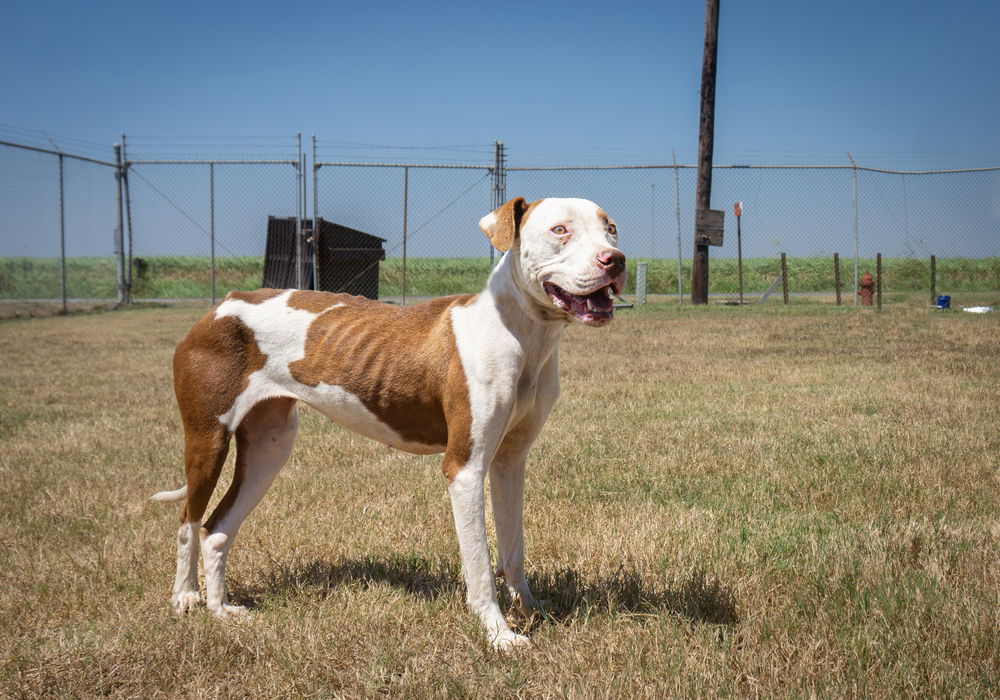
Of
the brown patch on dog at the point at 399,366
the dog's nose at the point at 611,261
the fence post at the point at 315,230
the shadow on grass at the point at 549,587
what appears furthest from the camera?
the fence post at the point at 315,230

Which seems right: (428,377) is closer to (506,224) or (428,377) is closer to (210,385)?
(506,224)

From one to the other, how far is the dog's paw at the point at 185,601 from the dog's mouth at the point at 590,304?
197 centimetres

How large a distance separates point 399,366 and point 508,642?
1108 mm

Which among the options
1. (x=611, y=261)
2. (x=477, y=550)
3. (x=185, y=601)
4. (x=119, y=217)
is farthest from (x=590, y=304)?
(x=119, y=217)

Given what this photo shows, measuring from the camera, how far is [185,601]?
11.4 ft

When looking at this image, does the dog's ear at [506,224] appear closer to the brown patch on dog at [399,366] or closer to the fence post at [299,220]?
the brown patch on dog at [399,366]

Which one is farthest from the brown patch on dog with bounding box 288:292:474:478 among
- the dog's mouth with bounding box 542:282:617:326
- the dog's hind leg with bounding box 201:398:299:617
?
the dog's mouth with bounding box 542:282:617:326

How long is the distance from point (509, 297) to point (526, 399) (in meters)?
0.39

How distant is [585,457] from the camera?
573 cm

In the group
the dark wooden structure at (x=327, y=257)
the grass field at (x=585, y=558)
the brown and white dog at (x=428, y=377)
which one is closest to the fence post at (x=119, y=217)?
the dark wooden structure at (x=327, y=257)

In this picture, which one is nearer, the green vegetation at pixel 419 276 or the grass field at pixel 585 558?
the grass field at pixel 585 558

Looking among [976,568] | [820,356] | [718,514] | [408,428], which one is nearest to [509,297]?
[408,428]

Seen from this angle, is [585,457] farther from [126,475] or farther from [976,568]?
[126,475]

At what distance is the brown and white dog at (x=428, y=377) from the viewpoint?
2998 millimetres
